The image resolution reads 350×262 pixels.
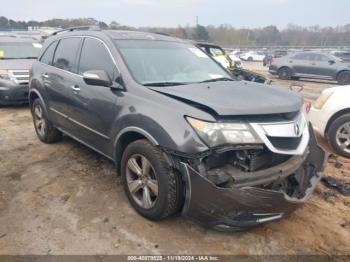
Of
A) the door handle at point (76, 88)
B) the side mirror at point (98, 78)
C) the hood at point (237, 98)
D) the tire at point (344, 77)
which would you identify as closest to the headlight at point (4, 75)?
the door handle at point (76, 88)

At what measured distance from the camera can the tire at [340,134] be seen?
5.09 m

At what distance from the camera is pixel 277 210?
110 inches

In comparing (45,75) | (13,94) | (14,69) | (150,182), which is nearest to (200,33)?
(14,69)

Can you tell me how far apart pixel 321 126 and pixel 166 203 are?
356 centimetres

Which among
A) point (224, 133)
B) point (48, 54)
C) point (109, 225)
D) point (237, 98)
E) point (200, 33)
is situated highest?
point (200, 33)

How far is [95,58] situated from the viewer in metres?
3.95

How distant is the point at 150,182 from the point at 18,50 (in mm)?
8241

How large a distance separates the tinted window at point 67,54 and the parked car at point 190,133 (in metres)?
0.21

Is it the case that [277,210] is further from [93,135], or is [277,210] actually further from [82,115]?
[82,115]

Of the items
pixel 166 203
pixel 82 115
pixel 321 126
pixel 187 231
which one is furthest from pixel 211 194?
pixel 321 126

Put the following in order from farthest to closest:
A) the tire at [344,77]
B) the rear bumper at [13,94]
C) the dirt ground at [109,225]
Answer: the tire at [344,77] < the rear bumper at [13,94] < the dirt ground at [109,225]

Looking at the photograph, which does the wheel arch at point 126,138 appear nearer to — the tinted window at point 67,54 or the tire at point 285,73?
the tinted window at point 67,54

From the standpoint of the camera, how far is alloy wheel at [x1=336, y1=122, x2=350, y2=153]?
510 centimetres

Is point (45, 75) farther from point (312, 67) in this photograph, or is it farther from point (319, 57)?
point (319, 57)
